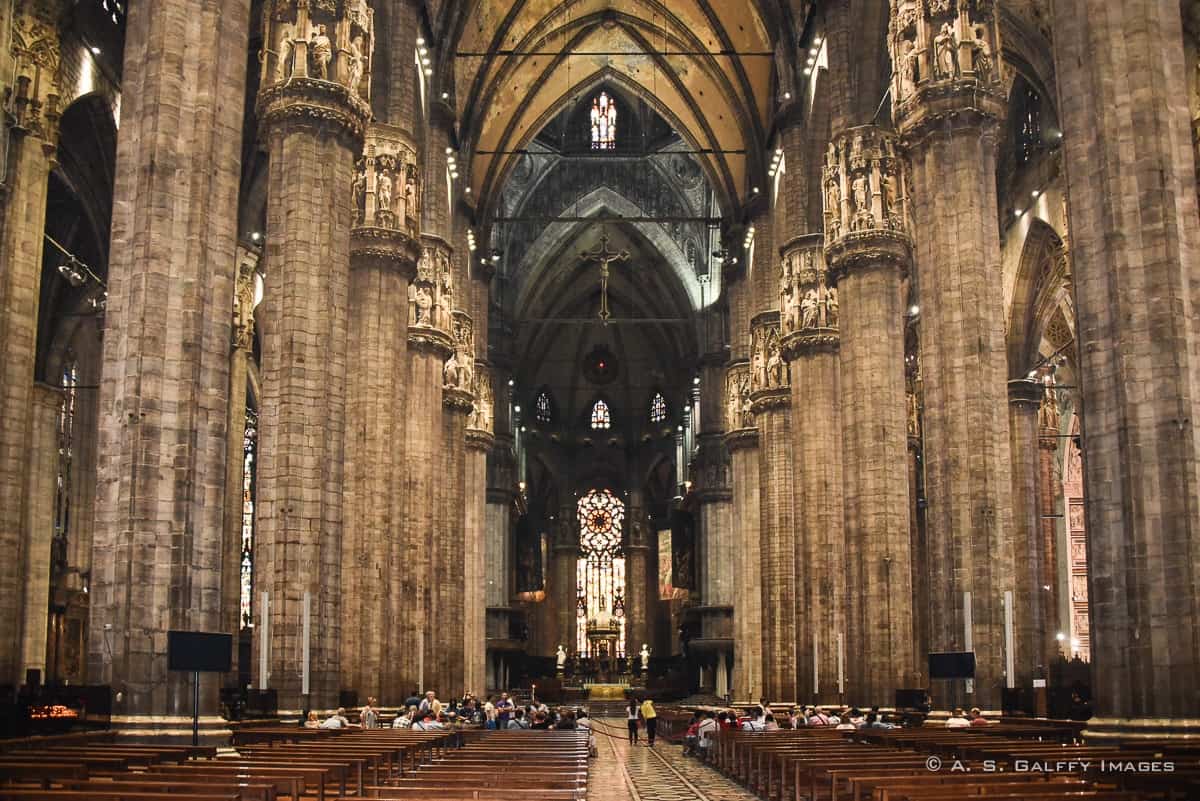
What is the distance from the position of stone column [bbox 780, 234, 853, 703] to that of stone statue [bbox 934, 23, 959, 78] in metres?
11.6

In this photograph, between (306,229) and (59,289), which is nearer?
(306,229)

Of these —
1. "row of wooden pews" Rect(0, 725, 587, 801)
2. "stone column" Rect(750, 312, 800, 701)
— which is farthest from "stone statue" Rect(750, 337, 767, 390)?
"row of wooden pews" Rect(0, 725, 587, 801)

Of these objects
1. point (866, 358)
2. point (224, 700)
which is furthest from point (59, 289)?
point (866, 358)

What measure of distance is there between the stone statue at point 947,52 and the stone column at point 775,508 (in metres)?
17.8

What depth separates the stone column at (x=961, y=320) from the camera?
22.5 meters

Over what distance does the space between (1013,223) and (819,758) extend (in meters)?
28.0

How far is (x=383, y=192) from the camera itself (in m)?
30.4

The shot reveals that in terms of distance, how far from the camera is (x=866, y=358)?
30547 millimetres

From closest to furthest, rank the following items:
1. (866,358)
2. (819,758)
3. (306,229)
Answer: (819,758), (306,229), (866,358)

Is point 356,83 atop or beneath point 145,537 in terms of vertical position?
atop

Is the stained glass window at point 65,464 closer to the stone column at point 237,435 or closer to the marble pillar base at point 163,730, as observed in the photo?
the stone column at point 237,435

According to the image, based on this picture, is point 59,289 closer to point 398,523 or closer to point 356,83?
point 398,523

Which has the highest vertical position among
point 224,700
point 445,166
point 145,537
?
point 445,166

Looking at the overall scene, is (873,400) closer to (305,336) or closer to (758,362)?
(305,336)
